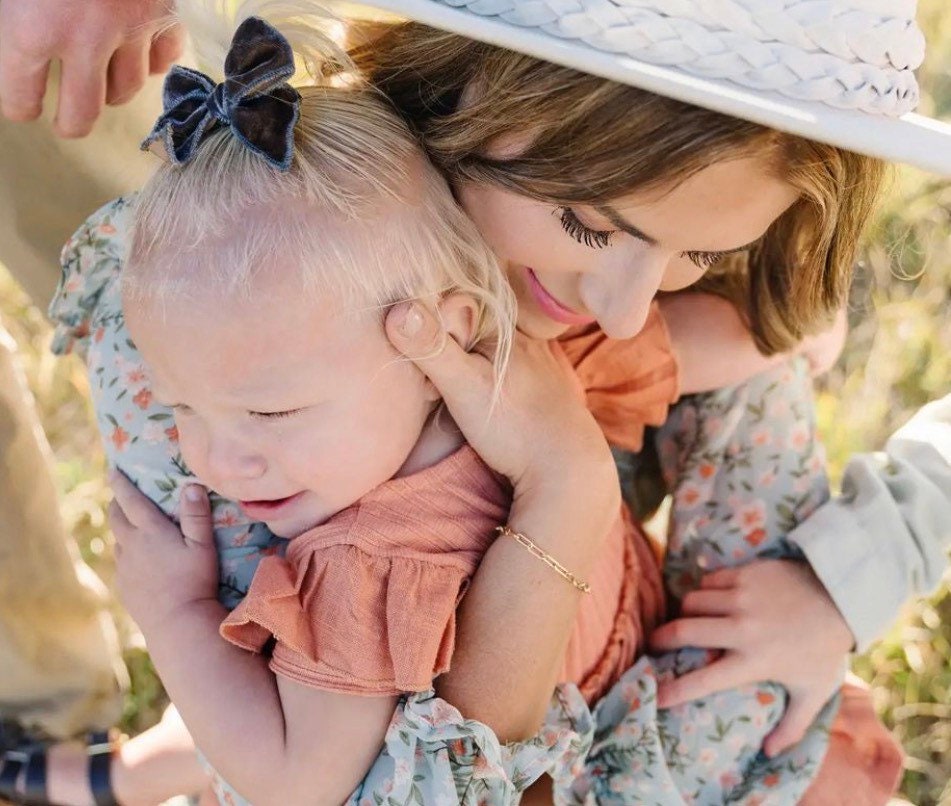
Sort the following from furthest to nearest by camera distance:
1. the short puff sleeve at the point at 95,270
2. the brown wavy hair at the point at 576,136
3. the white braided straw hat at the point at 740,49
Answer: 1. the short puff sleeve at the point at 95,270
2. the brown wavy hair at the point at 576,136
3. the white braided straw hat at the point at 740,49

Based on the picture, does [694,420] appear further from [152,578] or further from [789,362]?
[152,578]

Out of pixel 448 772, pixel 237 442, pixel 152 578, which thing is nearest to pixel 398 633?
pixel 448 772

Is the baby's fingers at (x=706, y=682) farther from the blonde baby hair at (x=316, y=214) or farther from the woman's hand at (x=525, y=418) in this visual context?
the blonde baby hair at (x=316, y=214)

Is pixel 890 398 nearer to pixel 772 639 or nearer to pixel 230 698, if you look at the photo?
pixel 772 639

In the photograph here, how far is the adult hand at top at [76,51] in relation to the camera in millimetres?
1568

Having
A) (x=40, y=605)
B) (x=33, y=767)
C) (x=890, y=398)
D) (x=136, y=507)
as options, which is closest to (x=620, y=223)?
(x=136, y=507)

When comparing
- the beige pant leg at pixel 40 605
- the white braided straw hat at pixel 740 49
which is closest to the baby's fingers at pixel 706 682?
the white braided straw hat at pixel 740 49

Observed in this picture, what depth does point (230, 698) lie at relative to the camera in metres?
1.48

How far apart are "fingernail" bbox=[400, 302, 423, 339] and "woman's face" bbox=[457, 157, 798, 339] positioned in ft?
0.54

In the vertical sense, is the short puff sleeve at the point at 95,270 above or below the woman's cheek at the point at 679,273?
below

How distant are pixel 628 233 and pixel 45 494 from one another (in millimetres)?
1336

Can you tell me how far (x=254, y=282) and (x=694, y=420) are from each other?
39.3 inches

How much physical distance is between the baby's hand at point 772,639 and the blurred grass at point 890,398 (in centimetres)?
69

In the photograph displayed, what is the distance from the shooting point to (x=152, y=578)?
5.34ft
